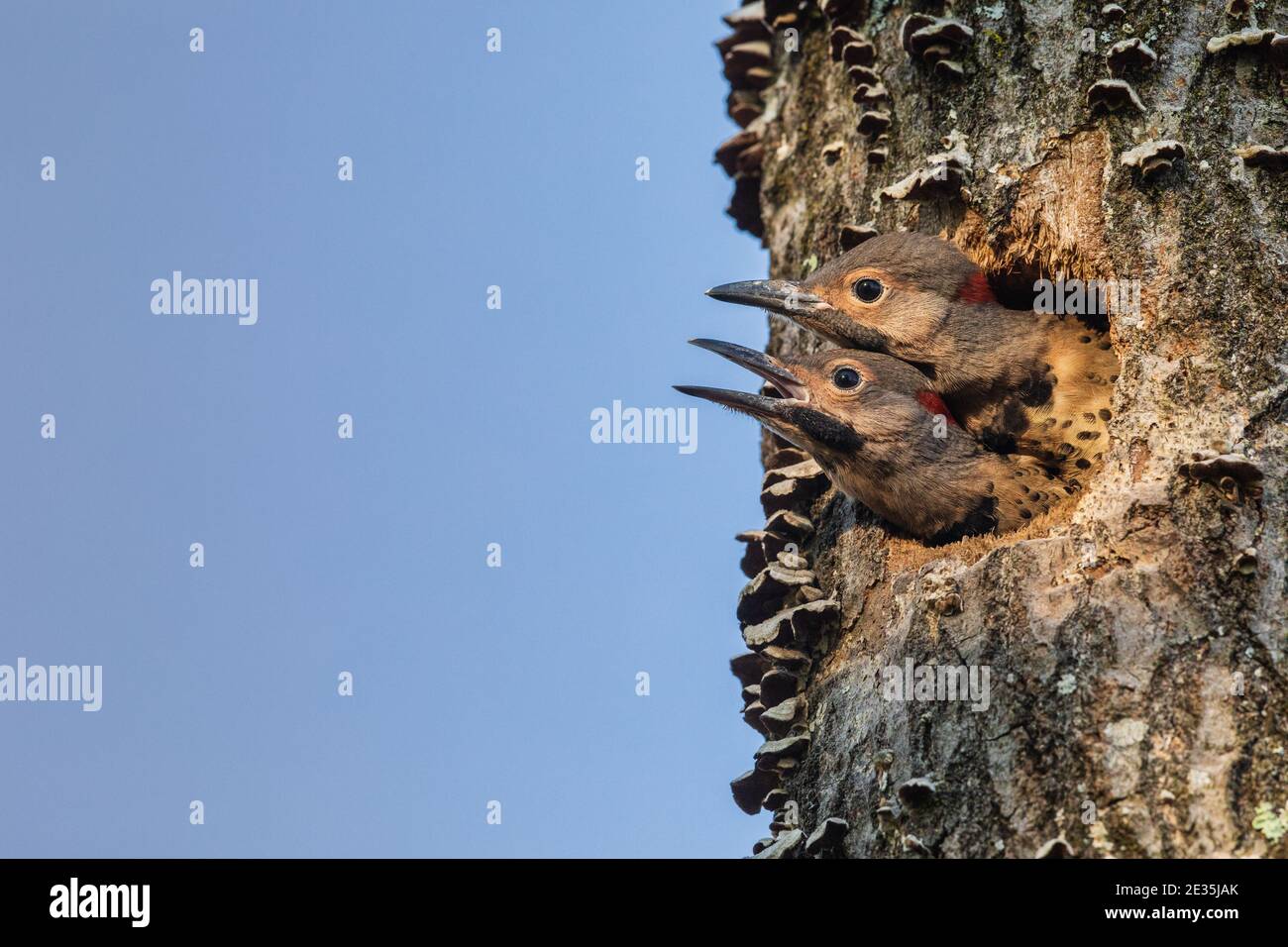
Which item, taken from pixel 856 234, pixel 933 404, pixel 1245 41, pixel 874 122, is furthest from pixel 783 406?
pixel 1245 41

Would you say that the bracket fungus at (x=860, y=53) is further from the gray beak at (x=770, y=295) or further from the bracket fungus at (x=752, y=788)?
the bracket fungus at (x=752, y=788)

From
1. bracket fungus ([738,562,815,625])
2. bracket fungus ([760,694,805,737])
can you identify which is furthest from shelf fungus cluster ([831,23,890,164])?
bracket fungus ([760,694,805,737])

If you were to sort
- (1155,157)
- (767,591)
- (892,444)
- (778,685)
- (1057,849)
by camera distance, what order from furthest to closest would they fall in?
(892,444) → (767,591) → (778,685) → (1155,157) → (1057,849)

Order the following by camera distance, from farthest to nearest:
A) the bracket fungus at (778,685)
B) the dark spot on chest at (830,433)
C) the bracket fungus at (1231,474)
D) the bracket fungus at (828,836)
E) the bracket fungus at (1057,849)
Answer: the dark spot on chest at (830,433), the bracket fungus at (778,685), the bracket fungus at (828,836), the bracket fungus at (1231,474), the bracket fungus at (1057,849)

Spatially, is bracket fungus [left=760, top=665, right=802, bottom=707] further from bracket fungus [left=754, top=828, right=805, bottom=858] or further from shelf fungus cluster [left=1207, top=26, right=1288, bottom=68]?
shelf fungus cluster [left=1207, top=26, right=1288, bottom=68]

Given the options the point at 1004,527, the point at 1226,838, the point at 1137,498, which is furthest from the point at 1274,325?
the point at 1226,838

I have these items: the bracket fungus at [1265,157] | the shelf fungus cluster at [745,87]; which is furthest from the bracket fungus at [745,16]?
the bracket fungus at [1265,157]

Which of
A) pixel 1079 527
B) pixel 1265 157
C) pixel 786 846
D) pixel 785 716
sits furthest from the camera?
pixel 785 716

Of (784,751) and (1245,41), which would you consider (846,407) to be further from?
(1245,41)
